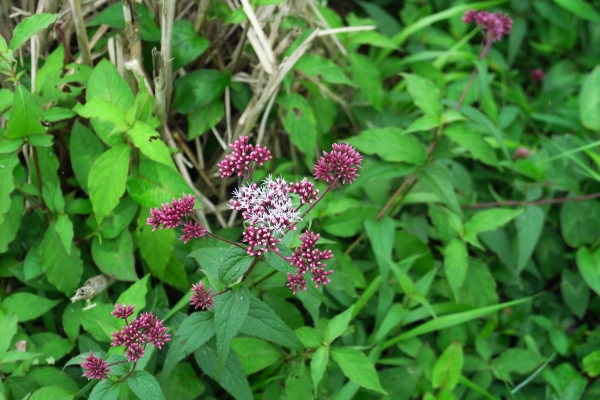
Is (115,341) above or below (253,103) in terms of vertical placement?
below

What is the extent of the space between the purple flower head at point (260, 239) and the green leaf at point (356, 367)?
2.05 feet

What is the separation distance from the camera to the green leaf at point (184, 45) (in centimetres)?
234

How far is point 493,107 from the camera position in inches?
120

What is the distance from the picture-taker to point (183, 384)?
1.97 metres

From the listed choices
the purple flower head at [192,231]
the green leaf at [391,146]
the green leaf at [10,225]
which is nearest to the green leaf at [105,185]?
the green leaf at [10,225]

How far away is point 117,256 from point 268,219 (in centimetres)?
91

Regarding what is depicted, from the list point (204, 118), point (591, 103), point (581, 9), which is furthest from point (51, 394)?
point (581, 9)

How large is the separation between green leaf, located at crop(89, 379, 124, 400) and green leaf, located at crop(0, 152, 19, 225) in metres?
0.76

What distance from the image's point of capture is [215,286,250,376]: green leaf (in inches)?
59.0

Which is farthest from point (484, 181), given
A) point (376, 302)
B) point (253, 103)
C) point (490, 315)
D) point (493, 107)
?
point (253, 103)

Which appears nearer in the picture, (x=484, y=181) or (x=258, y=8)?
(x=258, y=8)

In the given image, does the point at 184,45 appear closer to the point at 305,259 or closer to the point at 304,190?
the point at 304,190

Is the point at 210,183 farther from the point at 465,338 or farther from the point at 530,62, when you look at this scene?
the point at 530,62

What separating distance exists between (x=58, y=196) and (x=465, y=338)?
1.91 metres
